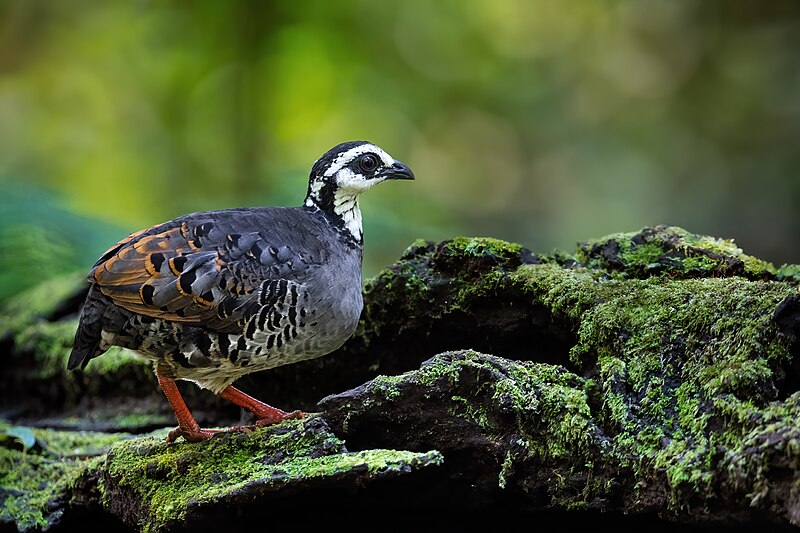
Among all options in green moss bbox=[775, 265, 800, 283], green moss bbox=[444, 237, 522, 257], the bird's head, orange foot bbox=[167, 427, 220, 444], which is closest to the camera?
green moss bbox=[775, 265, 800, 283]

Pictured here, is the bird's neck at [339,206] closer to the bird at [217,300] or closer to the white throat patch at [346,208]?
the white throat patch at [346,208]

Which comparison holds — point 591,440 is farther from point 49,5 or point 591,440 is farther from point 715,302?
point 49,5

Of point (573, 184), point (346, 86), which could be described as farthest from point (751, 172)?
point (346, 86)

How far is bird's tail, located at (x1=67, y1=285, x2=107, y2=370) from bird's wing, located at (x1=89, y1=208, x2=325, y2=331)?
0.28 feet

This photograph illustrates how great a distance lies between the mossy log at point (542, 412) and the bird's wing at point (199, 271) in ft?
1.78

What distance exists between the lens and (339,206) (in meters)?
4.00

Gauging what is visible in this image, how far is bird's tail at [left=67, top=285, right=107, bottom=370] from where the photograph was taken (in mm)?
3463

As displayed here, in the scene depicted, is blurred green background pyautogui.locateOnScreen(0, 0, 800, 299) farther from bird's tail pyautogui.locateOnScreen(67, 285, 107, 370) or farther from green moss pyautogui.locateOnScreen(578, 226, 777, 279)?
bird's tail pyautogui.locateOnScreen(67, 285, 107, 370)

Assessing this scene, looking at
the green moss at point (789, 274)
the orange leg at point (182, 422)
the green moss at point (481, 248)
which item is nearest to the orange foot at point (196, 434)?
the orange leg at point (182, 422)

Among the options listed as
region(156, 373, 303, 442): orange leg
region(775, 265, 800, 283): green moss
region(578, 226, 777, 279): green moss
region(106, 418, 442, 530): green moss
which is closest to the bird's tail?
region(156, 373, 303, 442): orange leg

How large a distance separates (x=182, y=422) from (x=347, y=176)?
4.58 feet

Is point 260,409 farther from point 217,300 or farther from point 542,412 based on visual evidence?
point 542,412

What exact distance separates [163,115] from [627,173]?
5.73 metres

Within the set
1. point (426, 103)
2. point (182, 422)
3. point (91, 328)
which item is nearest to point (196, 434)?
point (182, 422)
